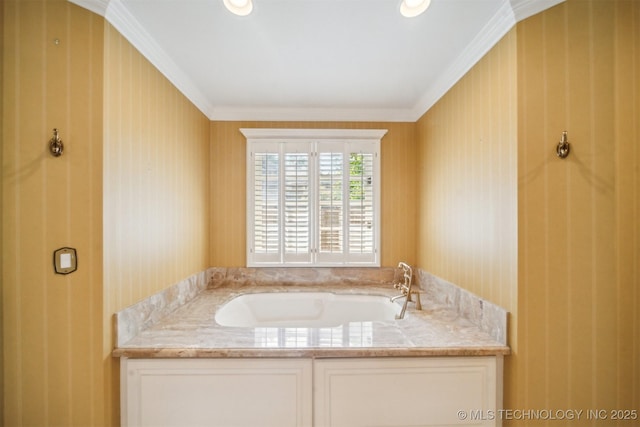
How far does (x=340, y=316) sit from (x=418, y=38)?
2074mm

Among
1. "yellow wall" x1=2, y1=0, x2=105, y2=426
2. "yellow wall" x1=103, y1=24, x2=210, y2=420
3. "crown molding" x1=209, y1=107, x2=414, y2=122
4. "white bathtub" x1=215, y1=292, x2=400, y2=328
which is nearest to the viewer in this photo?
"yellow wall" x1=2, y1=0, x2=105, y2=426

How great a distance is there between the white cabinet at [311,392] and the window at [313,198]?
1.28 metres

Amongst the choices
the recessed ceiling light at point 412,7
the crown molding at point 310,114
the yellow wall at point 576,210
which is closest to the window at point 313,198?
the crown molding at point 310,114

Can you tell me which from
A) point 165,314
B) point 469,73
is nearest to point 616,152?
point 469,73

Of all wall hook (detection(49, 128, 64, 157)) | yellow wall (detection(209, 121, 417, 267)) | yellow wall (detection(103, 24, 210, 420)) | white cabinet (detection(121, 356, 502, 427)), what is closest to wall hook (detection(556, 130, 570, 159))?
white cabinet (detection(121, 356, 502, 427))

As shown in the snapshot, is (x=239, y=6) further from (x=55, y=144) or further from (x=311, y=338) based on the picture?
(x=311, y=338)

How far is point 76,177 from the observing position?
125 centimetres

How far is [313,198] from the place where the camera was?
259 centimetres

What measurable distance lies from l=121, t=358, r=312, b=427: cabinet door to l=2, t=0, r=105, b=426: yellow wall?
0.50 ft

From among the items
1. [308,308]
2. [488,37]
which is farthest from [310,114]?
[308,308]

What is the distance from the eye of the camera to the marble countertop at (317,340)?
4.41ft

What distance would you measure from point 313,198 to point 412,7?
1622 millimetres

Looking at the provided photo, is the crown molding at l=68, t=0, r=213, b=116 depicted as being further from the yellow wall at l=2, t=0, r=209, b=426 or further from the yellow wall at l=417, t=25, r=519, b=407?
the yellow wall at l=417, t=25, r=519, b=407

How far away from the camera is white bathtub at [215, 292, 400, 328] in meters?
2.29
